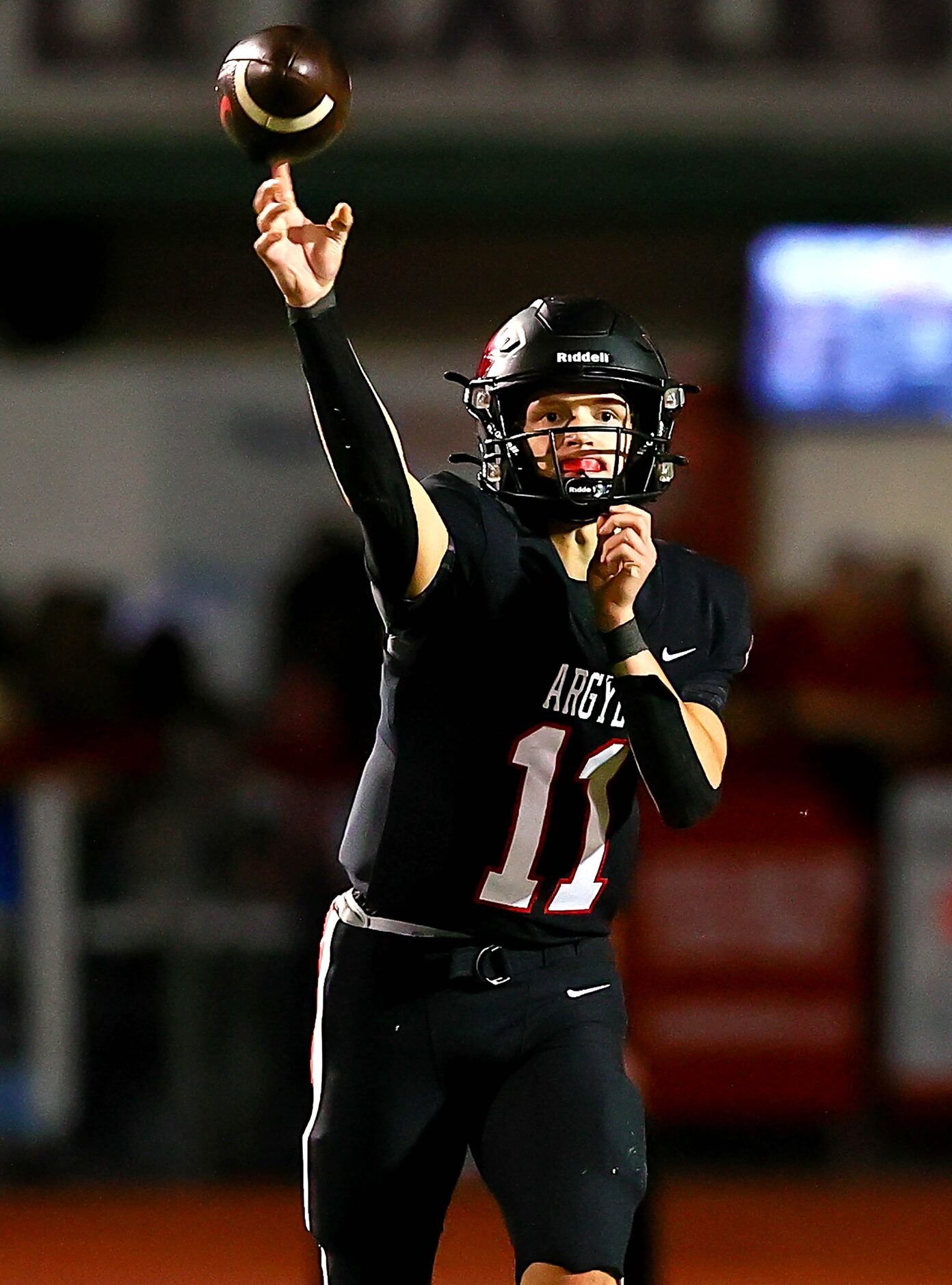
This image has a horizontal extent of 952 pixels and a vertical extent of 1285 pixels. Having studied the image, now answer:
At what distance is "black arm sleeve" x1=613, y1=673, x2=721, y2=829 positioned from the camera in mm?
2957

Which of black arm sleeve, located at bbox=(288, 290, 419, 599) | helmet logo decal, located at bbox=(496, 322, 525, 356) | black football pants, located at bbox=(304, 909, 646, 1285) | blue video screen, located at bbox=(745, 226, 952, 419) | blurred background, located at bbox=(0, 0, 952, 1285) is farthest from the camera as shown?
blue video screen, located at bbox=(745, 226, 952, 419)

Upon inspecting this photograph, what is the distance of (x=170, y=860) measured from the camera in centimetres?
675

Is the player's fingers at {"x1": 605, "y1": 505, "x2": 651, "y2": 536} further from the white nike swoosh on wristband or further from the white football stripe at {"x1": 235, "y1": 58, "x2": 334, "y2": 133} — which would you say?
the white football stripe at {"x1": 235, "y1": 58, "x2": 334, "y2": 133}

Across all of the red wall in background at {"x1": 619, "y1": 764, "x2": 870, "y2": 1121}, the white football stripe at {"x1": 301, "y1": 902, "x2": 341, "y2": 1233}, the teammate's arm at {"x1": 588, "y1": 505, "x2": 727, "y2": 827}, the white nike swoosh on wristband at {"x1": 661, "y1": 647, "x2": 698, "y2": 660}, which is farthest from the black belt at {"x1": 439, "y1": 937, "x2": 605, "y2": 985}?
the red wall in background at {"x1": 619, "y1": 764, "x2": 870, "y2": 1121}

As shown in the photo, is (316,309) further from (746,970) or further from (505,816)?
(746,970)

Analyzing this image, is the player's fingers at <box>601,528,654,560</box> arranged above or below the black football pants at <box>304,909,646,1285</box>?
above

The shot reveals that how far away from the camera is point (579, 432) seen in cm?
315

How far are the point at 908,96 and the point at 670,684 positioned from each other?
6654 mm

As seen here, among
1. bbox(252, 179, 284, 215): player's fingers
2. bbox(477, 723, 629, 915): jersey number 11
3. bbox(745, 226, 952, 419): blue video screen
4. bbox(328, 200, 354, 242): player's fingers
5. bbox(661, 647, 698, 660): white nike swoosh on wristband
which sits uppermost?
bbox(745, 226, 952, 419): blue video screen

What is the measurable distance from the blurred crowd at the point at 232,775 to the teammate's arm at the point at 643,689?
3.69 meters

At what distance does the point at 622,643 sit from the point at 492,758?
31 cm

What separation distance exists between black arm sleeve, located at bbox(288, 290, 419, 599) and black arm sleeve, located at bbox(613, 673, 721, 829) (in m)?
0.40

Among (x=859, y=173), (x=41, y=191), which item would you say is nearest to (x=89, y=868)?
(x=41, y=191)

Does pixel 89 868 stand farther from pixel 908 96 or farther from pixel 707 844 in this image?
pixel 908 96
